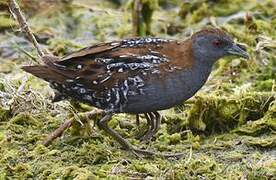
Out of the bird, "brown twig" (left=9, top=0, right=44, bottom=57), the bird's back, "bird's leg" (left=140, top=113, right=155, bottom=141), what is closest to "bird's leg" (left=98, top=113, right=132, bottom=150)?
the bird

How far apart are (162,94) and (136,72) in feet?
0.89

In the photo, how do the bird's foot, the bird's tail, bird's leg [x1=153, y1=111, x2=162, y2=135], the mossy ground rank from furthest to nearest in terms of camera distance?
1. bird's leg [x1=153, y1=111, x2=162, y2=135]
2. the bird's tail
3. the bird's foot
4. the mossy ground

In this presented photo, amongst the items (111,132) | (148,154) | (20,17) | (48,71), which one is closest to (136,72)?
(111,132)

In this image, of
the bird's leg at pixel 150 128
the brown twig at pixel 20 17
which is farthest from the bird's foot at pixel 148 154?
the brown twig at pixel 20 17

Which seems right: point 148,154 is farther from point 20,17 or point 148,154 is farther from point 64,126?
point 20,17

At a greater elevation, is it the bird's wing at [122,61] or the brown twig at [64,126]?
the bird's wing at [122,61]

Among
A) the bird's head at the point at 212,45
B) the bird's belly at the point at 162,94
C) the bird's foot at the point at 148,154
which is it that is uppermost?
the bird's head at the point at 212,45

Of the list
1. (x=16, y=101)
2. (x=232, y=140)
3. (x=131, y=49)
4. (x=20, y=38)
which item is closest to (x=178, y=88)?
(x=131, y=49)

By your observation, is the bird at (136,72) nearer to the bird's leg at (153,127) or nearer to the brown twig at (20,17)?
the bird's leg at (153,127)

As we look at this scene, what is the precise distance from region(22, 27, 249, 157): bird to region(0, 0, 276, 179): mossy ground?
13.8 inches

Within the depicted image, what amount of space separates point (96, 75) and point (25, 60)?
334 centimetres

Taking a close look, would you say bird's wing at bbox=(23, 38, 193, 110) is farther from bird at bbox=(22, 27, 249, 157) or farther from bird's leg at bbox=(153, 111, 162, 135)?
bird's leg at bbox=(153, 111, 162, 135)

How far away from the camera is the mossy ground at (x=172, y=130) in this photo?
7203 millimetres

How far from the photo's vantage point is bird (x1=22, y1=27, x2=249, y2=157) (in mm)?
7344
